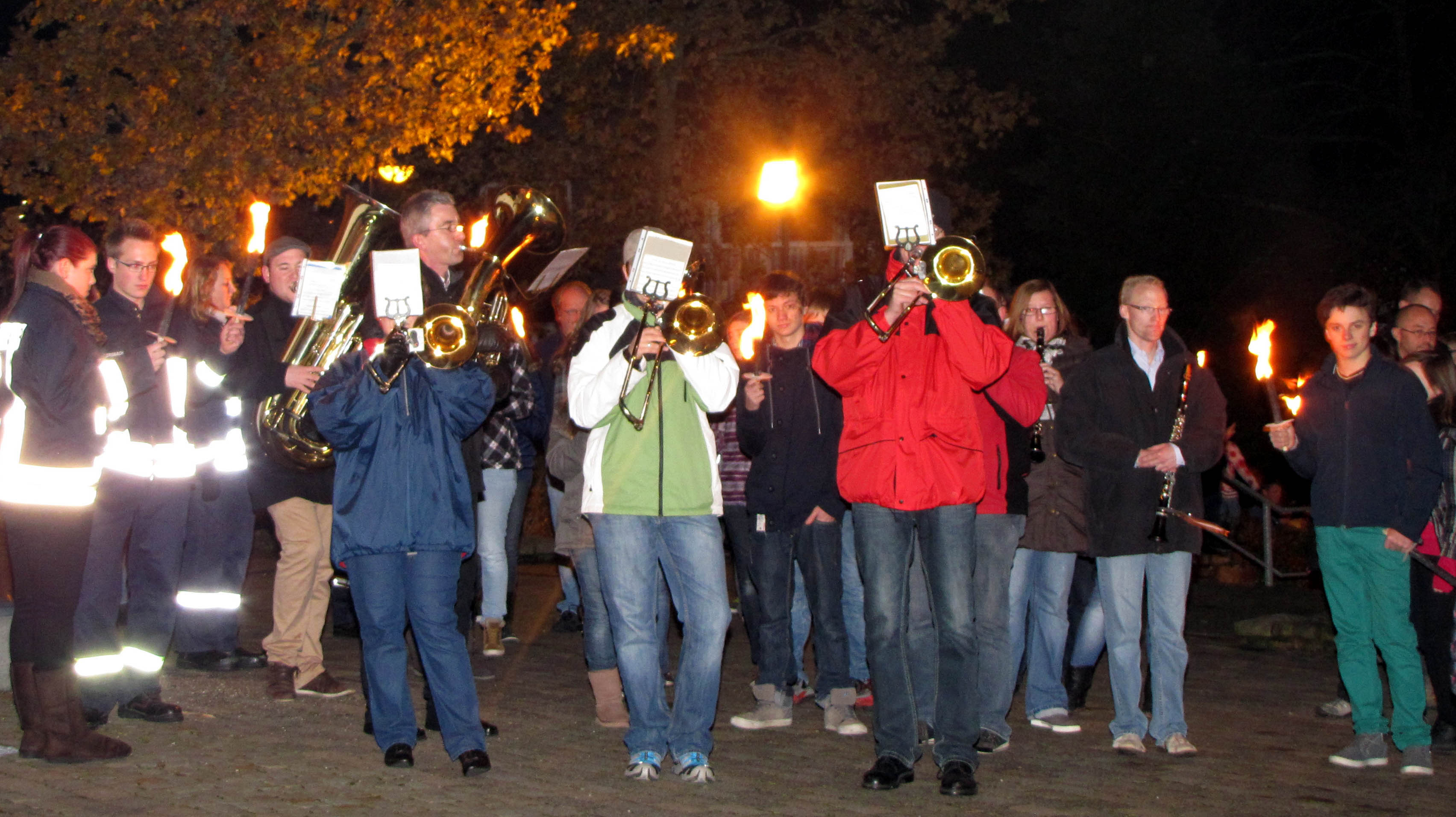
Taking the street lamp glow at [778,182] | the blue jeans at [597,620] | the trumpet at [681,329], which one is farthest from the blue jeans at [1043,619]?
the street lamp glow at [778,182]

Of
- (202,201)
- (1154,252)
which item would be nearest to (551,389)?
(202,201)

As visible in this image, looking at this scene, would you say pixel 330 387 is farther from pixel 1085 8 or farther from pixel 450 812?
pixel 1085 8

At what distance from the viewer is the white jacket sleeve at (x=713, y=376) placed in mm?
6301

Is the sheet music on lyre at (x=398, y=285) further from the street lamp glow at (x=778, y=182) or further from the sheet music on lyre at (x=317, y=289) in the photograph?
the street lamp glow at (x=778, y=182)

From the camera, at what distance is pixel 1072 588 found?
8375mm

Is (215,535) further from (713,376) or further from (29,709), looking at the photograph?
(713,376)

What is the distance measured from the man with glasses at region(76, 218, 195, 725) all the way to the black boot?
4.43 m

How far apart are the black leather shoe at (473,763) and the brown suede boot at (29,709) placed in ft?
5.68

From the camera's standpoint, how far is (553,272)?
7.95m

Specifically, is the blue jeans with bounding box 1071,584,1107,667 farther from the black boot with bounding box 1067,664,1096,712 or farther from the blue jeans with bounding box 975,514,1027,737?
the blue jeans with bounding box 975,514,1027,737

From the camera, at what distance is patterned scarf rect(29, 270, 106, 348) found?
6.41 meters

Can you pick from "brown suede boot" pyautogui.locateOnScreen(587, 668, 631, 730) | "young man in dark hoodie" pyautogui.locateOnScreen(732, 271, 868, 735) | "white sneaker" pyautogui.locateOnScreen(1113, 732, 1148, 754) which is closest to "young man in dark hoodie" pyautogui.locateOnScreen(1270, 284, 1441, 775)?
"white sneaker" pyautogui.locateOnScreen(1113, 732, 1148, 754)

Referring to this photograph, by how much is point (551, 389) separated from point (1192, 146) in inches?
1060

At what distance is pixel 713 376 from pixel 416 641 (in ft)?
5.48
